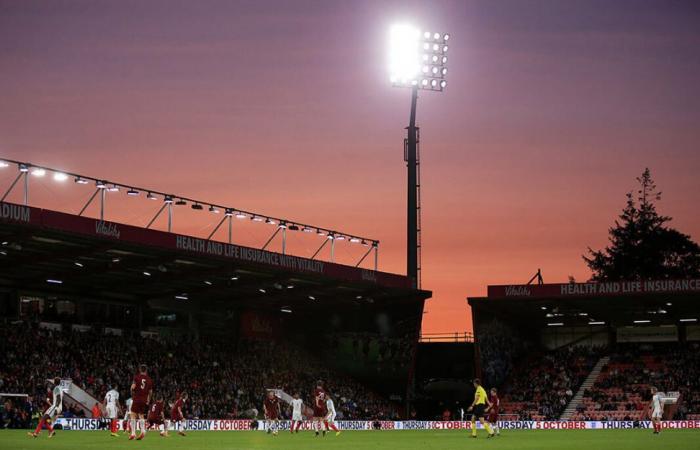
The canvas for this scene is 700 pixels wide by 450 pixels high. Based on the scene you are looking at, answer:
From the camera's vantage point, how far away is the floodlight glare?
70.9m

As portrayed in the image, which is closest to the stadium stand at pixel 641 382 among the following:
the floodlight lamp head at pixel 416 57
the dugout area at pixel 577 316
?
the dugout area at pixel 577 316

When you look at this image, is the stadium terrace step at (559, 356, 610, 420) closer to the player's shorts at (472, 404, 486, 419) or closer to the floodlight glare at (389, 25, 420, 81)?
the floodlight glare at (389, 25, 420, 81)

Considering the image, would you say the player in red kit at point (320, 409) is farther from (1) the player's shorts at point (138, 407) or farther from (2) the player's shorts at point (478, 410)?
(1) the player's shorts at point (138, 407)

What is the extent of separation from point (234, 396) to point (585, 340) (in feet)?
98.3

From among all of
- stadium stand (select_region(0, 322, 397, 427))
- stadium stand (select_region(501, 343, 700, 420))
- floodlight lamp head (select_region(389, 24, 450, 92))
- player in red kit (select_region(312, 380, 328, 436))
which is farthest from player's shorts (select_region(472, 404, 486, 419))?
floodlight lamp head (select_region(389, 24, 450, 92))

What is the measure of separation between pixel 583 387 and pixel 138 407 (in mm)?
45968

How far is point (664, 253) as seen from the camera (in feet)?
371

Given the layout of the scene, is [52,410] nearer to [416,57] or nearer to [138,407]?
[138,407]

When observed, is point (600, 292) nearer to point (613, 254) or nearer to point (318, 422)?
point (318, 422)

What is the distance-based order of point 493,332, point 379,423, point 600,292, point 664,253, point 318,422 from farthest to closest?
point 664,253 → point 493,332 → point 600,292 → point 379,423 → point 318,422

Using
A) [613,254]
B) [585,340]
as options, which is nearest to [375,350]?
[585,340]

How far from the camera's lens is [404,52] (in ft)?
233

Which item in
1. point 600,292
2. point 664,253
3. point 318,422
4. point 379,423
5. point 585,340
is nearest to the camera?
point 318,422

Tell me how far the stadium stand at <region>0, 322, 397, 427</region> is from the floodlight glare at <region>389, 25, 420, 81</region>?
777 inches
